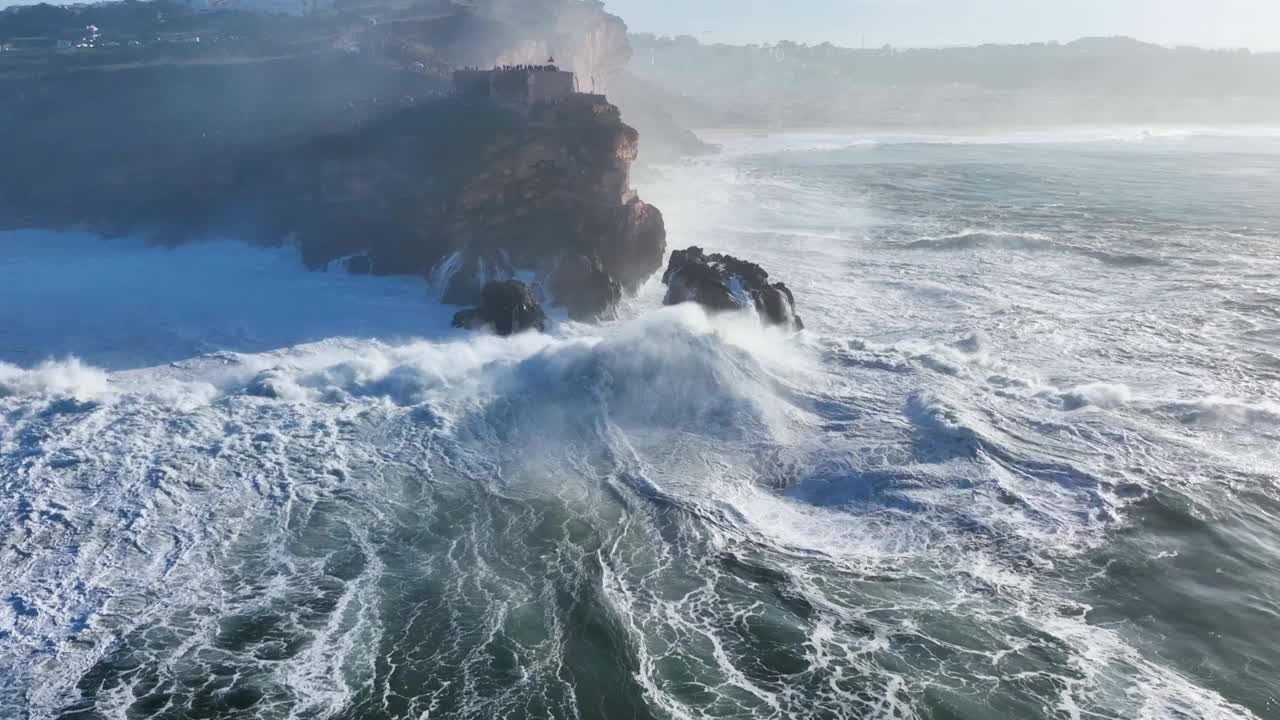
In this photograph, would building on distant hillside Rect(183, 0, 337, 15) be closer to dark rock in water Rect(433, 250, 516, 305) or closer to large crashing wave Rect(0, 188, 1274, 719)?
dark rock in water Rect(433, 250, 516, 305)

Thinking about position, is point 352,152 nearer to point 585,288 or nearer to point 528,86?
point 528,86

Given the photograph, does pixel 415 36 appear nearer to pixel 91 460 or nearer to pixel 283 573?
pixel 91 460

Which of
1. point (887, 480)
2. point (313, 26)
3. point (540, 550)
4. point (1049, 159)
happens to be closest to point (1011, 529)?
point (887, 480)

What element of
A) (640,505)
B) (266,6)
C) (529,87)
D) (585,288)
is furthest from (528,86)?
(266,6)

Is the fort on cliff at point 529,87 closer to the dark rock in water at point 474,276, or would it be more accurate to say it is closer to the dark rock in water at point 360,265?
the dark rock in water at point 474,276

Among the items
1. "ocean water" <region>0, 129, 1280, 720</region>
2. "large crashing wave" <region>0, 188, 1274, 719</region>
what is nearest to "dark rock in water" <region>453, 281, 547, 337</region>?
"ocean water" <region>0, 129, 1280, 720</region>
